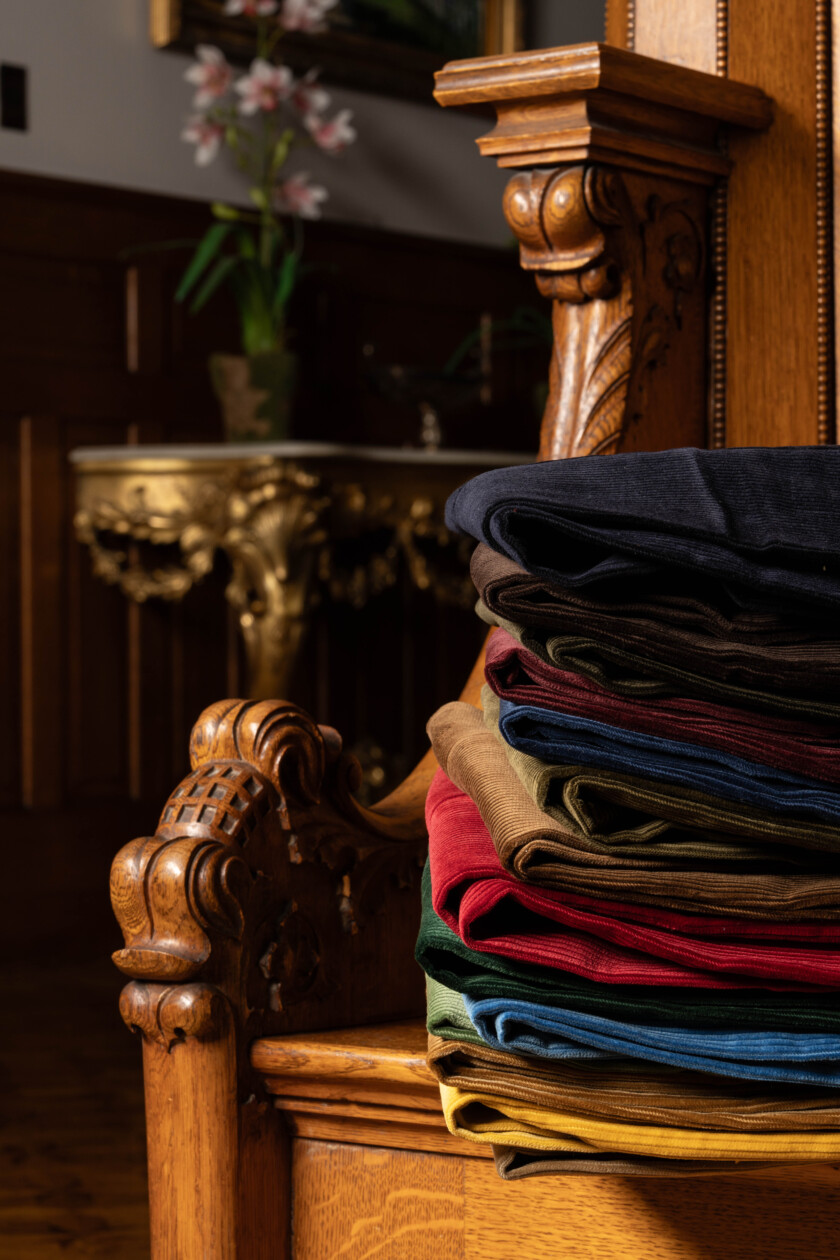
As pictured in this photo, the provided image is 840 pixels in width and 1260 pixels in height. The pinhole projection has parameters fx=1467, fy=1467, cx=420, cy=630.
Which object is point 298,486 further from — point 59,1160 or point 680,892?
point 680,892

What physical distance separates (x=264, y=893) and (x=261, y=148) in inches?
95.2

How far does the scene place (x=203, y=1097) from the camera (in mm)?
798

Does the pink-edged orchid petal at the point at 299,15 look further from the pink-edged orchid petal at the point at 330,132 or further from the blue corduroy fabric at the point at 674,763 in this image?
the blue corduroy fabric at the point at 674,763

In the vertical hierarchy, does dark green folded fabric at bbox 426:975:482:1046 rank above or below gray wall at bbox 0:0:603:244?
below

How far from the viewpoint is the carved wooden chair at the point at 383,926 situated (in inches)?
30.9

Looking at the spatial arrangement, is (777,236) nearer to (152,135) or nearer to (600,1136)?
(600,1136)

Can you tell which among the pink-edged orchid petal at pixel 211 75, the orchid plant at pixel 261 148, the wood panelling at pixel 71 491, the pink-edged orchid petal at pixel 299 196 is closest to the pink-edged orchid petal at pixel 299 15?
the orchid plant at pixel 261 148

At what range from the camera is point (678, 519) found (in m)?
0.55

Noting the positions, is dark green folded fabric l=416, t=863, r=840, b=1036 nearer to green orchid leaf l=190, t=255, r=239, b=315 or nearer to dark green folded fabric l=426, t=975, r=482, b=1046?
dark green folded fabric l=426, t=975, r=482, b=1046

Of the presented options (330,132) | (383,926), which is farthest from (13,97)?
(383,926)

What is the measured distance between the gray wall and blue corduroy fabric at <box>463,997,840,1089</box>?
2.44m

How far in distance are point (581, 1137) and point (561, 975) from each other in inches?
2.5

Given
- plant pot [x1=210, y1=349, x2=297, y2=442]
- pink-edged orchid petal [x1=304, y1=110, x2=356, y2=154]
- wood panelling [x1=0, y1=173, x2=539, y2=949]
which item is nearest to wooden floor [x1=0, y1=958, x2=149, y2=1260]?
wood panelling [x1=0, y1=173, x2=539, y2=949]

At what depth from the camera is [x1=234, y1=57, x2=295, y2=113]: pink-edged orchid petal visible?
274cm
